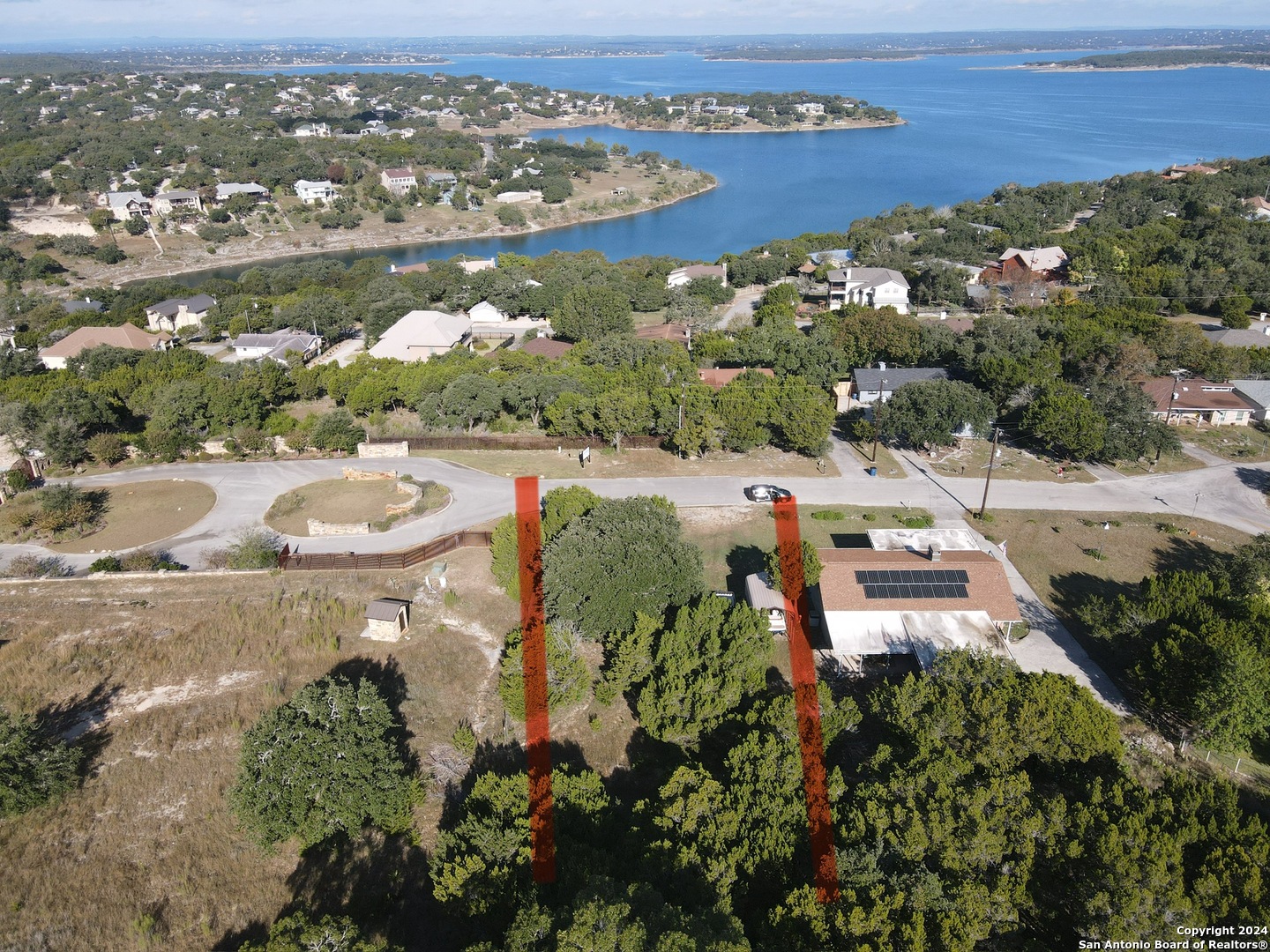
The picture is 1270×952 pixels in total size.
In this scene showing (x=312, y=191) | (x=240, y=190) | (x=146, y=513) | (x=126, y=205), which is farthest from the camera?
(x=312, y=191)

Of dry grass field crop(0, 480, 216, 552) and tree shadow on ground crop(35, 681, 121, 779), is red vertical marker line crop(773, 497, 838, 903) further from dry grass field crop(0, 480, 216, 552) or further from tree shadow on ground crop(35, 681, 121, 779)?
dry grass field crop(0, 480, 216, 552)

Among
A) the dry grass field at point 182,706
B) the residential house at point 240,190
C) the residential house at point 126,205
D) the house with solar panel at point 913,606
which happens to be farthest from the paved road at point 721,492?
the residential house at point 240,190

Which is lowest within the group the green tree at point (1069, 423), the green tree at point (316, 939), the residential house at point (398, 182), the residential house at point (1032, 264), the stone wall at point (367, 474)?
the stone wall at point (367, 474)

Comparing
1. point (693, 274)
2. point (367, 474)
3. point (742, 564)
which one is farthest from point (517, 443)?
point (693, 274)

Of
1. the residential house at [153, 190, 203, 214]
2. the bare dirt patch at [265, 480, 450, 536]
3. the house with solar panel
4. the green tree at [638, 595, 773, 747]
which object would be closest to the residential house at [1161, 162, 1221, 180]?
the house with solar panel

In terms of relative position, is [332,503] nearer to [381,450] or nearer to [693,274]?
[381,450]

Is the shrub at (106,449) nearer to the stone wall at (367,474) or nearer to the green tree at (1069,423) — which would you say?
the stone wall at (367,474)
